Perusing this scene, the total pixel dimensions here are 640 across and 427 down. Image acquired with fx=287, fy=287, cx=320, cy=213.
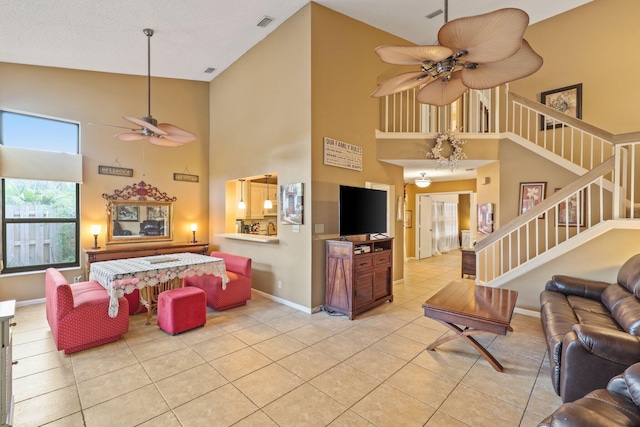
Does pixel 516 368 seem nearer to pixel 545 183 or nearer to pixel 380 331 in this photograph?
pixel 380 331

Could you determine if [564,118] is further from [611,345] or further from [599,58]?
[611,345]

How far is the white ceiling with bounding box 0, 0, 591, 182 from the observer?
3564mm

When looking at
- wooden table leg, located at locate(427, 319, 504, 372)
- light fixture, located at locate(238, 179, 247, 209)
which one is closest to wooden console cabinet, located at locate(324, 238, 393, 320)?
wooden table leg, located at locate(427, 319, 504, 372)

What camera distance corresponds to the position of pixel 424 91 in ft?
9.37

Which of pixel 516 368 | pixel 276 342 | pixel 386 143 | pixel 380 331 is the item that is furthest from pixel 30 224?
pixel 516 368

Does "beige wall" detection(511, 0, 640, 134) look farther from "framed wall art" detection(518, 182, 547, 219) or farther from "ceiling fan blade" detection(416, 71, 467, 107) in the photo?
"ceiling fan blade" detection(416, 71, 467, 107)

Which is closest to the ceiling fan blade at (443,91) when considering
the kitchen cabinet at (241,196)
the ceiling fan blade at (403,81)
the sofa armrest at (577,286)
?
the ceiling fan blade at (403,81)

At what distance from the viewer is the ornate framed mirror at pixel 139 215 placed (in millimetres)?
5352

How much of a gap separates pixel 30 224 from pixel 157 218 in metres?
1.83

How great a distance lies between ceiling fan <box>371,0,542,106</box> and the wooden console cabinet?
2.18 m

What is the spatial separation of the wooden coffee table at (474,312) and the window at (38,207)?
5861mm

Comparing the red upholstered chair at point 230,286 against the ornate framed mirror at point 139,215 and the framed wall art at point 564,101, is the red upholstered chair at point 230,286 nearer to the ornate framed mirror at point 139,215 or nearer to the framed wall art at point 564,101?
the ornate framed mirror at point 139,215

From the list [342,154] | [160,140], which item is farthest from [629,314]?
[160,140]

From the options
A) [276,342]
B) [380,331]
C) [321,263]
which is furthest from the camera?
[321,263]
